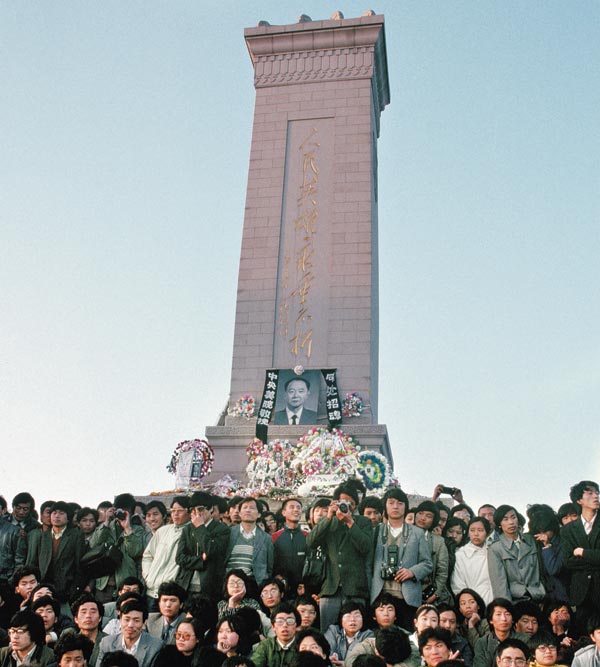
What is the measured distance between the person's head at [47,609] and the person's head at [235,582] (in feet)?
3.94

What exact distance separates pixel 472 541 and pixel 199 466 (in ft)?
23.6

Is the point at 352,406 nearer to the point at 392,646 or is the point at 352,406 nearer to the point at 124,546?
the point at 124,546

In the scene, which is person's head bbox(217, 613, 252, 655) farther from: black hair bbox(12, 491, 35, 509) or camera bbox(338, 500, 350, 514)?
black hair bbox(12, 491, 35, 509)

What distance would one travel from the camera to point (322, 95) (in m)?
16.6

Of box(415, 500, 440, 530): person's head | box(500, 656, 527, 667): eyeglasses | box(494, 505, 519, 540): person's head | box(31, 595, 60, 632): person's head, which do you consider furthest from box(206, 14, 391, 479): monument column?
box(500, 656, 527, 667): eyeglasses

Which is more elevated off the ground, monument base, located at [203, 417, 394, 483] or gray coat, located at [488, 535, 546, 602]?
monument base, located at [203, 417, 394, 483]

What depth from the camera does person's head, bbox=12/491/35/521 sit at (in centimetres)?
737

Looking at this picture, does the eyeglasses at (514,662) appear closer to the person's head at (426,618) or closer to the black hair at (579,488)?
the person's head at (426,618)

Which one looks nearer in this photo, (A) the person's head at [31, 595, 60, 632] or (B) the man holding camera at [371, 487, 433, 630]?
(A) the person's head at [31, 595, 60, 632]

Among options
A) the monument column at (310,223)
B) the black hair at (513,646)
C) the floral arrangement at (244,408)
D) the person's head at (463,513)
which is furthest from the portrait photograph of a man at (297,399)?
the black hair at (513,646)

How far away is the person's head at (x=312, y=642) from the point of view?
495 centimetres

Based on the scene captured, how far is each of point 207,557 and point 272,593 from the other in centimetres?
69

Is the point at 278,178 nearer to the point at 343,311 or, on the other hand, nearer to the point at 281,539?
the point at 343,311

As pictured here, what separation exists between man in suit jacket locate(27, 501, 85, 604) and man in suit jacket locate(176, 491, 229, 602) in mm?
1059
